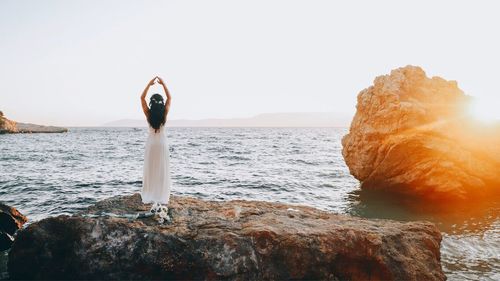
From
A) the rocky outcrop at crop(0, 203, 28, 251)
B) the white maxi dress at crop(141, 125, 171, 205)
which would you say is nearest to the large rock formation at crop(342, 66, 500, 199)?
the white maxi dress at crop(141, 125, 171, 205)

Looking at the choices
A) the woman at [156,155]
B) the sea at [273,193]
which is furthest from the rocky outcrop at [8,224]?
the woman at [156,155]

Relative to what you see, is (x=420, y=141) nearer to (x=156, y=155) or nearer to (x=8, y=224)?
(x=156, y=155)

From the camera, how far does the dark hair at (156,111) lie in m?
7.07

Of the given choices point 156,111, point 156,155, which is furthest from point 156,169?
point 156,111

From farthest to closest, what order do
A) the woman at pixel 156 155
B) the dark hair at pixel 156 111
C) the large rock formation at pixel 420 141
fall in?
1. the large rock formation at pixel 420 141
2. the woman at pixel 156 155
3. the dark hair at pixel 156 111

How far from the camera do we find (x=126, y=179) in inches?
998

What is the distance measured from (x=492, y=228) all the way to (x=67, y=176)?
27.8 metres

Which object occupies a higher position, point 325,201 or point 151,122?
point 151,122

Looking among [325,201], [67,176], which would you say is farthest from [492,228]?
[67,176]

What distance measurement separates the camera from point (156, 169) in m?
7.63

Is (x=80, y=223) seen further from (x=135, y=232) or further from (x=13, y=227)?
(x=13, y=227)

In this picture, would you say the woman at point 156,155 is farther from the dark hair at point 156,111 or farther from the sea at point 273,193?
the sea at point 273,193

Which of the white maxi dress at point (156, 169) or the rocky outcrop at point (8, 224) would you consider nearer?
the white maxi dress at point (156, 169)

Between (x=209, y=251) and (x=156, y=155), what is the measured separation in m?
2.59
